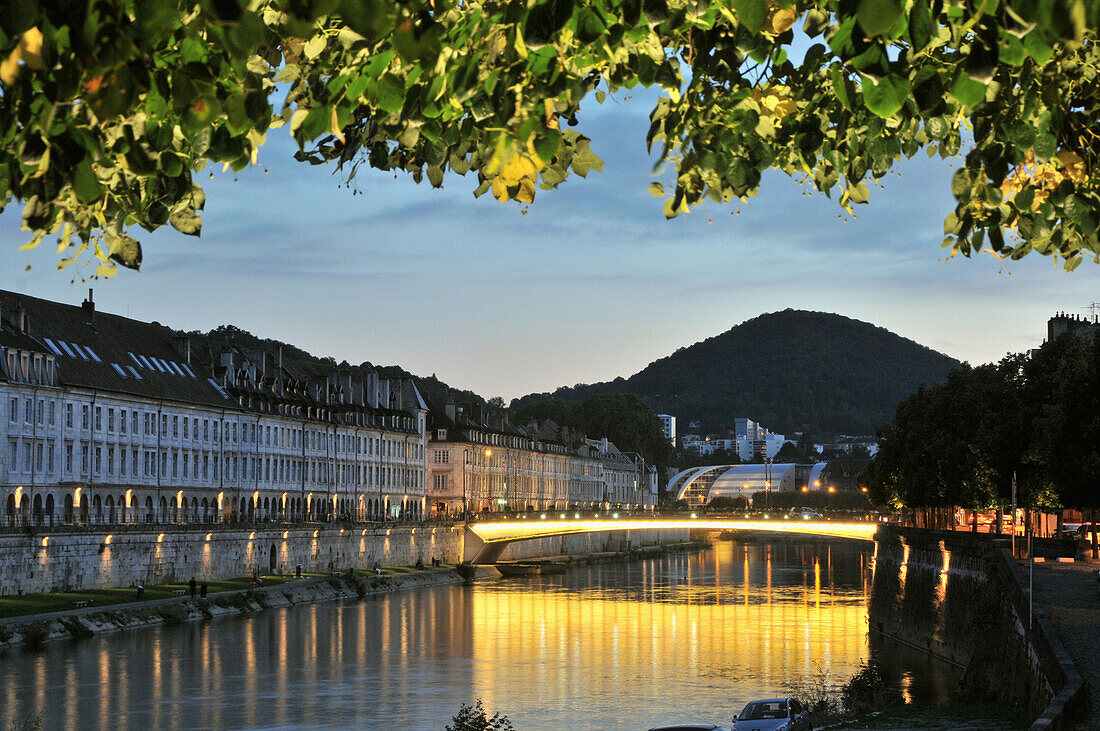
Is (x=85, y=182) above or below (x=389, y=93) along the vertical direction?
below

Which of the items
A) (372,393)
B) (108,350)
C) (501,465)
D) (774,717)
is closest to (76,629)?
(108,350)

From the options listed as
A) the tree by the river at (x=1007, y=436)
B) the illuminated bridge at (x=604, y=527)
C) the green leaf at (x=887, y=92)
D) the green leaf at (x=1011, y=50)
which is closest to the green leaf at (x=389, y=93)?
the green leaf at (x=887, y=92)

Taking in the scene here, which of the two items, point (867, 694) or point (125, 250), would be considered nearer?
point (125, 250)

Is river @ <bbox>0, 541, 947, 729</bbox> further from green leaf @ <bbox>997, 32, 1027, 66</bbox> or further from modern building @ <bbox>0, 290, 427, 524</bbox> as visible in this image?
green leaf @ <bbox>997, 32, 1027, 66</bbox>

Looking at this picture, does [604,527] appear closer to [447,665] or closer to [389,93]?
[447,665]

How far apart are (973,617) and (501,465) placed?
110 meters

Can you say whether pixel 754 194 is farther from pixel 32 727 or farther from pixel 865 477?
pixel 865 477

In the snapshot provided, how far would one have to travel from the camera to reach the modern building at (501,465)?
144 meters

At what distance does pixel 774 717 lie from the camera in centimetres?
3612

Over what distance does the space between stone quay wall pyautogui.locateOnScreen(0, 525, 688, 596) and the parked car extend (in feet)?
135

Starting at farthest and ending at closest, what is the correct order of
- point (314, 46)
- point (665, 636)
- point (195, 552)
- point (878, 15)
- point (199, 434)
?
point (199, 434)
point (195, 552)
point (665, 636)
point (314, 46)
point (878, 15)

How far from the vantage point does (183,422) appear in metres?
93.8

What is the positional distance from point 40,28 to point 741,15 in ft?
10.7

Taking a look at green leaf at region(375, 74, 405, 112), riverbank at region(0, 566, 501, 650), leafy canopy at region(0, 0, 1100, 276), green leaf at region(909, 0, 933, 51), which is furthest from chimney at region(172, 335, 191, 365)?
green leaf at region(909, 0, 933, 51)
